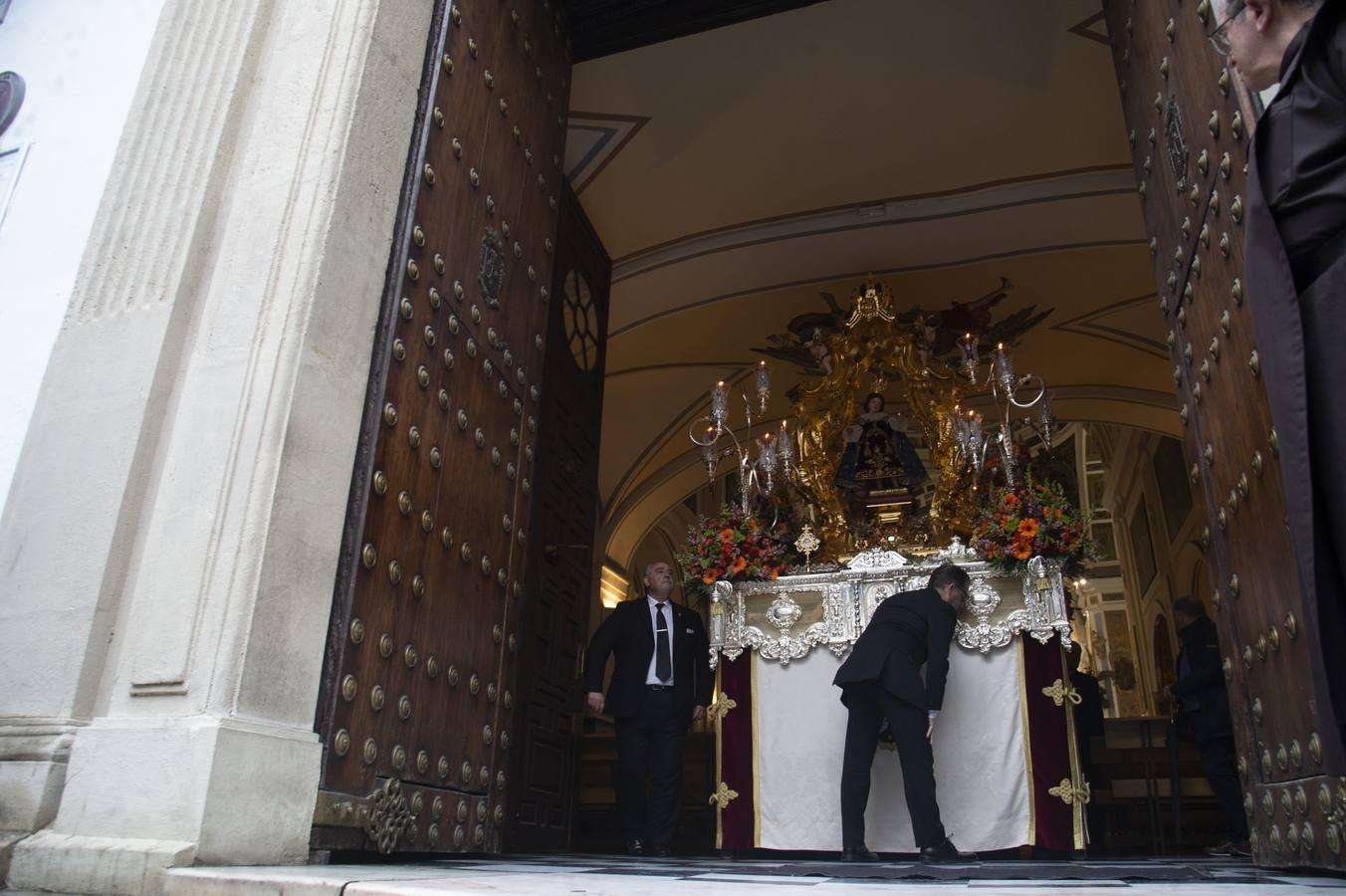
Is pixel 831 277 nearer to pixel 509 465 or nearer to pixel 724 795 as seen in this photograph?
pixel 724 795

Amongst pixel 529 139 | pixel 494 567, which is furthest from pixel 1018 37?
pixel 494 567

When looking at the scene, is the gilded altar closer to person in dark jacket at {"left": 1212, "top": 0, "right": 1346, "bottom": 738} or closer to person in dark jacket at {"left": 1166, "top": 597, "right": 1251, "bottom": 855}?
person in dark jacket at {"left": 1166, "top": 597, "right": 1251, "bottom": 855}

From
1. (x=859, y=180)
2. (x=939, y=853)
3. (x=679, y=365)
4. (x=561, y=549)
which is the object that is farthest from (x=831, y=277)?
(x=939, y=853)

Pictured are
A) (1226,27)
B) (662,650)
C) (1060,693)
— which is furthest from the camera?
(662,650)

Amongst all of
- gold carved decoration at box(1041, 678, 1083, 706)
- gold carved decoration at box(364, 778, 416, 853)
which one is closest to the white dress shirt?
gold carved decoration at box(1041, 678, 1083, 706)

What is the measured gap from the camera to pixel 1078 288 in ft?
31.7

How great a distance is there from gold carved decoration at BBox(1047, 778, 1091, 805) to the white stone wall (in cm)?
517

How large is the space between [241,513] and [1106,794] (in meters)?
6.67

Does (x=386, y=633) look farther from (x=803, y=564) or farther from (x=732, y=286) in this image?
(x=732, y=286)

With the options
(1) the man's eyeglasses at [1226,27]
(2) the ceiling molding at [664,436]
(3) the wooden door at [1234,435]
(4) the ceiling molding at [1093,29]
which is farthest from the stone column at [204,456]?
(2) the ceiling molding at [664,436]

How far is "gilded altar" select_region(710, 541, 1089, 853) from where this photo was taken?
537 centimetres

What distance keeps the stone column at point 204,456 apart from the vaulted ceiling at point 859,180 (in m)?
3.80

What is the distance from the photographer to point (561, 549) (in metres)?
6.11

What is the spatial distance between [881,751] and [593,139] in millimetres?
4849
